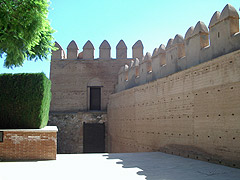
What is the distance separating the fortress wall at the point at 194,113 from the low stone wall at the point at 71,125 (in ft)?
13.4

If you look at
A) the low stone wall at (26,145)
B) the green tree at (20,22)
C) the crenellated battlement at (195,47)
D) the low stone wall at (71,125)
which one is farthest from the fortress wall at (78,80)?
the green tree at (20,22)

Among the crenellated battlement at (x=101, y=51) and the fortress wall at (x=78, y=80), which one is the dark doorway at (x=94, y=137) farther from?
the crenellated battlement at (x=101, y=51)

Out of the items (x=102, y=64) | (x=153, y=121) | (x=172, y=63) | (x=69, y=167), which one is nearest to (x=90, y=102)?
(x=102, y=64)

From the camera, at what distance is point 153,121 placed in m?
9.85

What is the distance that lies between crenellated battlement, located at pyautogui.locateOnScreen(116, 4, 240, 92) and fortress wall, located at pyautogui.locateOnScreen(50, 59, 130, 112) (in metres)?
4.49

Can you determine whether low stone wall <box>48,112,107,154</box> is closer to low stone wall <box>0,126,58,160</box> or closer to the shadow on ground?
low stone wall <box>0,126,58,160</box>

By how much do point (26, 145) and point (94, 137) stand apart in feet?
30.3

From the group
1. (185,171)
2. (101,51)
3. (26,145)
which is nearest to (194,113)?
(185,171)

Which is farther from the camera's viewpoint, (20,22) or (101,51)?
(101,51)

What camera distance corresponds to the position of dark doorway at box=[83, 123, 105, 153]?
15.8 metres

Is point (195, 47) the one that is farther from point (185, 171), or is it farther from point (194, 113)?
point (185, 171)

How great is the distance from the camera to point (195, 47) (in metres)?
7.84

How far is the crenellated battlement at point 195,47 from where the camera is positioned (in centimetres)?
660

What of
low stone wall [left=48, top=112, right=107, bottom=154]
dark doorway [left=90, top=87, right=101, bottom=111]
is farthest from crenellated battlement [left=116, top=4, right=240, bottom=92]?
dark doorway [left=90, top=87, right=101, bottom=111]
